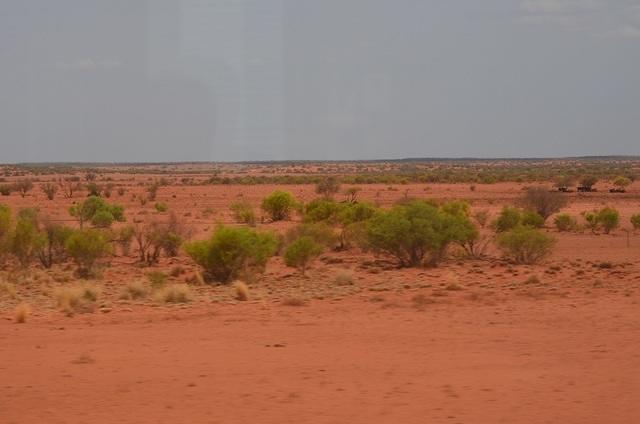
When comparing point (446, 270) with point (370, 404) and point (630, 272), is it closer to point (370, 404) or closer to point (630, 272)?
point (630, 272)

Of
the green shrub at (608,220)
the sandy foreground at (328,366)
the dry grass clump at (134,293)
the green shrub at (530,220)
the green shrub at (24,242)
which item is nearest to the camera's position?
the sandy foreground at (328,366)

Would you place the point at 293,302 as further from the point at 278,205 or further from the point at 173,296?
the point at 278,205

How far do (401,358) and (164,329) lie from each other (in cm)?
542

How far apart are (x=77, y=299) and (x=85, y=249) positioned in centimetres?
842

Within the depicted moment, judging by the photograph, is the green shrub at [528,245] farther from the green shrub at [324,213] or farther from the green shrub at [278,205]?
the green shrub at [278,205]

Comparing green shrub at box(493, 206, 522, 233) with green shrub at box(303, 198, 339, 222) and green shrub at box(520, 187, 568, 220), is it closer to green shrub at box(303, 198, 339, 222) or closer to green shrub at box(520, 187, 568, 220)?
green shrub at box(303, 198, 339, 222)

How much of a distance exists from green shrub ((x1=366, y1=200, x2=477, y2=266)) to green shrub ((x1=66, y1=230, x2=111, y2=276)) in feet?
32.3

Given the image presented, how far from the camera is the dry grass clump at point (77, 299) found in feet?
63.5

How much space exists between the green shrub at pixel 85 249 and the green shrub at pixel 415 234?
983cm

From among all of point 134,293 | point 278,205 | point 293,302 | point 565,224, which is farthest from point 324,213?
point 293,302

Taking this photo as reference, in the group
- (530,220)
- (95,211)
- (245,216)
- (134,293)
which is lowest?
(134,293)

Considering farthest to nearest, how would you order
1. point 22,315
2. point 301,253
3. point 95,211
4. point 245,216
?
point 245,216, point 95,211, point 301,253, point 22,315

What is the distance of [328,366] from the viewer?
1328 cm

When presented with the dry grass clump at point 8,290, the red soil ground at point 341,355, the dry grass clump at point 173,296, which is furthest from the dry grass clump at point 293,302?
the dry grass clump at point 8,290
